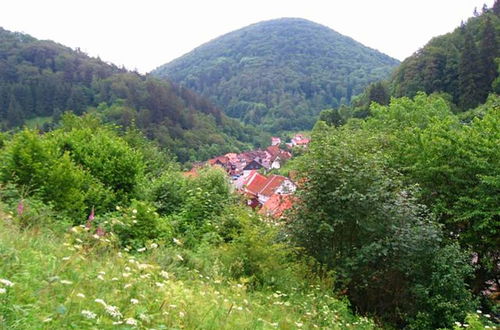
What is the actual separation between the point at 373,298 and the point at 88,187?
670 cm

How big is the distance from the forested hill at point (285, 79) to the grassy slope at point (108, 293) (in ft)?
425

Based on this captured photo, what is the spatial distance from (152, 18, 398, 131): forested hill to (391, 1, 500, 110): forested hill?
247 feet

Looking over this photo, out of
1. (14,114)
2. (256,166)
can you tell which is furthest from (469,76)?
(14,114)

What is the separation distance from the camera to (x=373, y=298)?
29.6 ft

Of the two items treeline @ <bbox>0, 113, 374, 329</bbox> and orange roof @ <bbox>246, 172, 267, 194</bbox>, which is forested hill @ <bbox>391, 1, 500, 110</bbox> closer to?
orange roof @ <bbox>246, 172, 267, 194</bbox>

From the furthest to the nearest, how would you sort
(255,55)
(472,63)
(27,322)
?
(255,55), (472,63), (27,322)

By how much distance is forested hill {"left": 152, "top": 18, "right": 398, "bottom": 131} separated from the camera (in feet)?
472

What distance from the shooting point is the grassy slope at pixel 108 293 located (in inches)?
112

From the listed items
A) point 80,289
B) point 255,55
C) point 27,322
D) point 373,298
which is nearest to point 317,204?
point 373,298

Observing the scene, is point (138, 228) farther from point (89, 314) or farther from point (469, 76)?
point (469, 76)

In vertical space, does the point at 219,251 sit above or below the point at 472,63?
below

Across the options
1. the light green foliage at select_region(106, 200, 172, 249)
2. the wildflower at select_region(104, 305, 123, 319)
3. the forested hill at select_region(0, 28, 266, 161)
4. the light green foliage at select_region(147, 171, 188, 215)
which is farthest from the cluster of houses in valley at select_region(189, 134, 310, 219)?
the wildflower at select_region(104, 305, 123, 319)

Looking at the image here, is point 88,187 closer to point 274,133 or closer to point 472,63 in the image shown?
point 472,63

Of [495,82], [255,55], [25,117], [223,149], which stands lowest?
[223,149]
